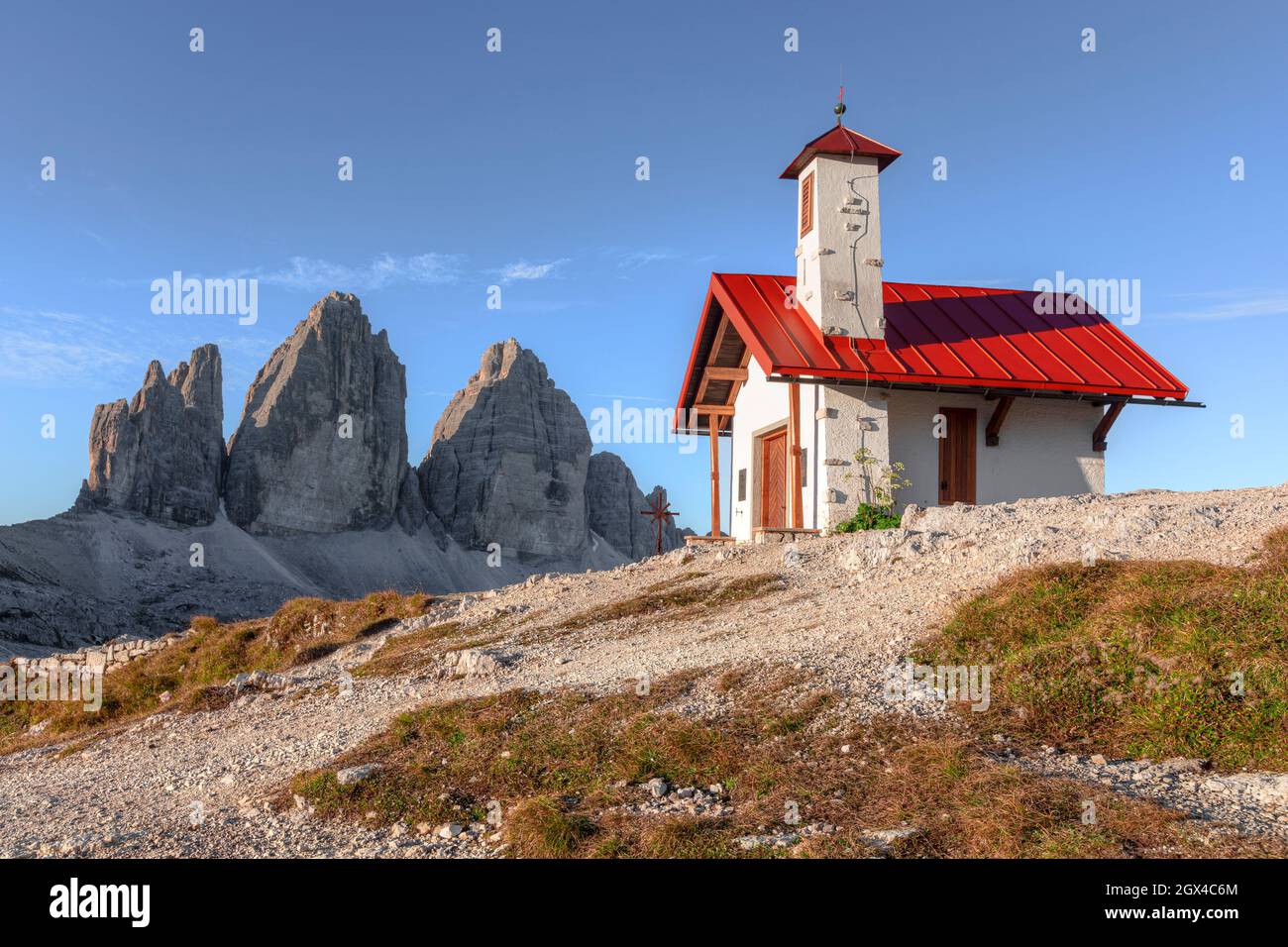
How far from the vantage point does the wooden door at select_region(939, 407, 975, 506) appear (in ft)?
73.2

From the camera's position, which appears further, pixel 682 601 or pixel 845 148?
pixel 845 148

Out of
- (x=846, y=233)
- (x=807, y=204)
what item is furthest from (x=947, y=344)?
(x=807, y=204)

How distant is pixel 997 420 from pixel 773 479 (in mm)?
5799

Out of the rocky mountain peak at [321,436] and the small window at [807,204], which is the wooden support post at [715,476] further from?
the rocky mountain peak at [321,436]

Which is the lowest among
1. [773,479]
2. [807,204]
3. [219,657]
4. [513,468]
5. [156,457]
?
[219,657]

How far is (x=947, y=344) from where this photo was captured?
23.2m

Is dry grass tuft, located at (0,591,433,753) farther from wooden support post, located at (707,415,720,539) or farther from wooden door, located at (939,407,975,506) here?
wooden door, located at (939,407,975,506)

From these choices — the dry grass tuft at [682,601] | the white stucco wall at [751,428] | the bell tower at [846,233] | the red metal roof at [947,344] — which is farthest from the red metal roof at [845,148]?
the dry grass tuft at [682,601]

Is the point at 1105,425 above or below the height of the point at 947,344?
below

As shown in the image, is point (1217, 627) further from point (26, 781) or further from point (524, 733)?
point (26, 781)

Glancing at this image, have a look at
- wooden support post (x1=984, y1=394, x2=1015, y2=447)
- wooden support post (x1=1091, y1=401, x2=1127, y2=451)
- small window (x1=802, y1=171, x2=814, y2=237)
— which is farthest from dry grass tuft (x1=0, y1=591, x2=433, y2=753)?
wooden support post (x1=1091, y1=401, x2=1127, y2=451)

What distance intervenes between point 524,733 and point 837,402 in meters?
13.6

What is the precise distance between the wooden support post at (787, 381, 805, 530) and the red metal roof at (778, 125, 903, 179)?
5779mm

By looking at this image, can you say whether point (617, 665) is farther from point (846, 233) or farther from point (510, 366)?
point (510, 366)
